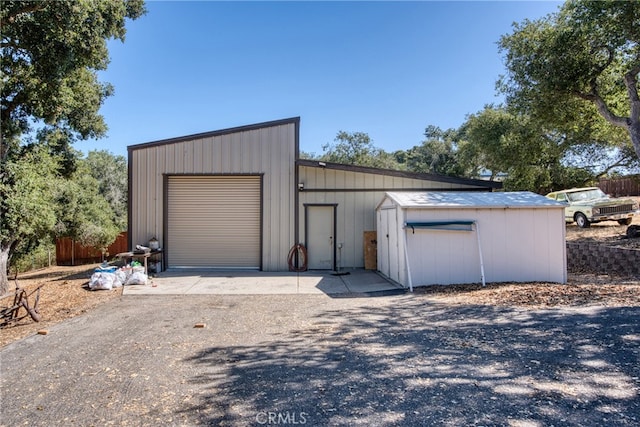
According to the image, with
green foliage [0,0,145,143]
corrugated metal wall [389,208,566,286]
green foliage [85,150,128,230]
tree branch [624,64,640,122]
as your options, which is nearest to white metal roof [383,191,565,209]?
corrugated metal wall [389,208,566,286]

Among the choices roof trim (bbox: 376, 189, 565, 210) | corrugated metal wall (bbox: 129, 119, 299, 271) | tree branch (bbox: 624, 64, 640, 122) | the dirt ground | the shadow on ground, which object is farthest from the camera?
corrugated metal wall (bbox: 129, 119, 299, 271)

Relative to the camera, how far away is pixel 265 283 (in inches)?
354

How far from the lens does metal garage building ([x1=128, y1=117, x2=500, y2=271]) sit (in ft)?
36.2

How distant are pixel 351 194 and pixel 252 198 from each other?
3052mm

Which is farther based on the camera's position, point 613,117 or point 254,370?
point 613,117

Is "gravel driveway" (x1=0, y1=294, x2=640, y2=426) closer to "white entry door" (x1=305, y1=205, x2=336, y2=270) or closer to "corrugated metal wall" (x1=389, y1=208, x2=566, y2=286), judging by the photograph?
"corrugated metal wall" (x1=389, y1=208, x2=566, y2=286)

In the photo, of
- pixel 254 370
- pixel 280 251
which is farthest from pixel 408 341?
pixel 280 251

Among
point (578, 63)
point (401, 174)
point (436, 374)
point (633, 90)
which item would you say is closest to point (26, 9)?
point (436, 374)

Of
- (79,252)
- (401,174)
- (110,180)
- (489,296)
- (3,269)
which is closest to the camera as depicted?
(489,296)

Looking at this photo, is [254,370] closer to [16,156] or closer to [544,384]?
[544,384]

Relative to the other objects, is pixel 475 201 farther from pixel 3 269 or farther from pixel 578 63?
pixel 3 269

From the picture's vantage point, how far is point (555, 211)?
7957 mm

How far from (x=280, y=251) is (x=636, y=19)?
421 inches

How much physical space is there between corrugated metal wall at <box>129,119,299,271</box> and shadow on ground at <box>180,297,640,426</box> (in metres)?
6.01
